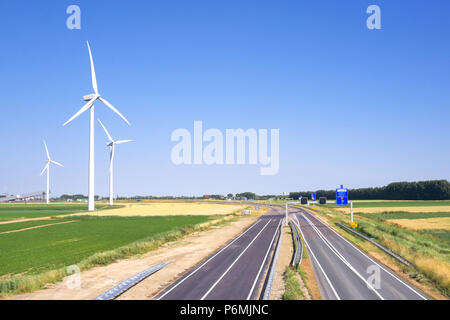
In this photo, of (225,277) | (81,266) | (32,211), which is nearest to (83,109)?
→ (81,266)

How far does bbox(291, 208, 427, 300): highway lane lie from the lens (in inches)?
896

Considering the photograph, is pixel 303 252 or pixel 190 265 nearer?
pixel 190 265

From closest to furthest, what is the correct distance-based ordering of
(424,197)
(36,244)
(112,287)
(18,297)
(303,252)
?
(18,297) → (112,287) → (303,252) → (36,244) → (424,197)

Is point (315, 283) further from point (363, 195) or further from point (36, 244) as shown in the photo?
point (363, 195)

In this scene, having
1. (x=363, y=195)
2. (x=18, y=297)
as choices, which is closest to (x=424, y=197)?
(x=363, y=195)

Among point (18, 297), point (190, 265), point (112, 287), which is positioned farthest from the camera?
point (190, 265)

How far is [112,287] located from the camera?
2580 centimetres

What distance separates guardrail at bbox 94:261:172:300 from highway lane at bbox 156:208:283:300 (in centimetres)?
336

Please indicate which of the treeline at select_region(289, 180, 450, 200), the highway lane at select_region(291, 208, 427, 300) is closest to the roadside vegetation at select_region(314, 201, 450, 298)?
the highway lane at select_region(291, 208, 427, 300)

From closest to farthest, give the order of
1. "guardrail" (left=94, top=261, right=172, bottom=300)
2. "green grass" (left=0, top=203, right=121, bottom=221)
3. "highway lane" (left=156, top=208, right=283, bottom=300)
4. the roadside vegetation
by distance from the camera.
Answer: "guardrail" (left=94, top=261, right=172, bottom=300) < "highway lane" (left=156, top=208, right=283, bottom=300) < the roadside vegetation < "green grass" (left=0, top=203, right=121, bottom=221)

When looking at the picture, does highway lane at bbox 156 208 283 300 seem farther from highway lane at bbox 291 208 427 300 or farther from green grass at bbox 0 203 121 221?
green grass at bbox 0 203 121 221

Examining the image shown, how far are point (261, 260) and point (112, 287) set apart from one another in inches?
664

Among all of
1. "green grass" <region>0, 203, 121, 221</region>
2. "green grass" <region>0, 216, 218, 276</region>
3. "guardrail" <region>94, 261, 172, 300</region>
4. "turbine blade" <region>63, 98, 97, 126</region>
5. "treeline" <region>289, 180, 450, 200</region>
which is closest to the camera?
"guardrail" <region>94, 261, 172, 300</region>

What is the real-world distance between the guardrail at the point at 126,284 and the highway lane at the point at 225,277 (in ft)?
11.0
